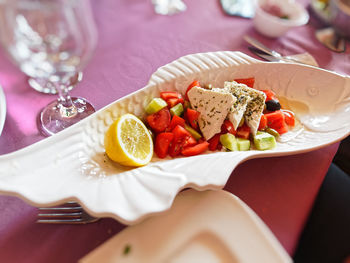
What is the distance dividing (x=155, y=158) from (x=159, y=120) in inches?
5.0

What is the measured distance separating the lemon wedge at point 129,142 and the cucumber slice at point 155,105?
7 centimetres

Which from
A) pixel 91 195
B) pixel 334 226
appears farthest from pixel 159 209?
pixel 334 226

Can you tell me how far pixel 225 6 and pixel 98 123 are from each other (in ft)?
3.95

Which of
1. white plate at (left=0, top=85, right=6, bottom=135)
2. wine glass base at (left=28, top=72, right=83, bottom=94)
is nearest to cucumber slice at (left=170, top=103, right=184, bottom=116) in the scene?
wine glass base at (left=28, top=72, right=83, bottom=94)

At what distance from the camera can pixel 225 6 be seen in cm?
180

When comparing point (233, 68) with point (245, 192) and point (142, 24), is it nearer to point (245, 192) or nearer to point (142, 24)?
point (245, 192)

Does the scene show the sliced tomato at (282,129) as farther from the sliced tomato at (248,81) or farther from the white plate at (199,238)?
the white plate at (199,238)

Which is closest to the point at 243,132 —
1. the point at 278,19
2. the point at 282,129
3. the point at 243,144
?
the point at 243,144

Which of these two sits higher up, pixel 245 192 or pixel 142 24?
pixel 142 24

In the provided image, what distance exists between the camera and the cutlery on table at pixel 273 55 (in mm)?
1455

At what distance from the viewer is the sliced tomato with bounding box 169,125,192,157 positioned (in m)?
1.02

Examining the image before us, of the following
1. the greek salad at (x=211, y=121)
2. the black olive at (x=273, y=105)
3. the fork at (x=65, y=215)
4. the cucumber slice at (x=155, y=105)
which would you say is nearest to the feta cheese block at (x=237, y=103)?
the greek salad at (x=211, y=121)

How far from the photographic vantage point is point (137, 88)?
1295 mm

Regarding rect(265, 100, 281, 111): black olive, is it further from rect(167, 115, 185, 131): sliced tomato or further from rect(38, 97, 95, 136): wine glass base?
rect(38, 97, 95, 136): wine glass base
